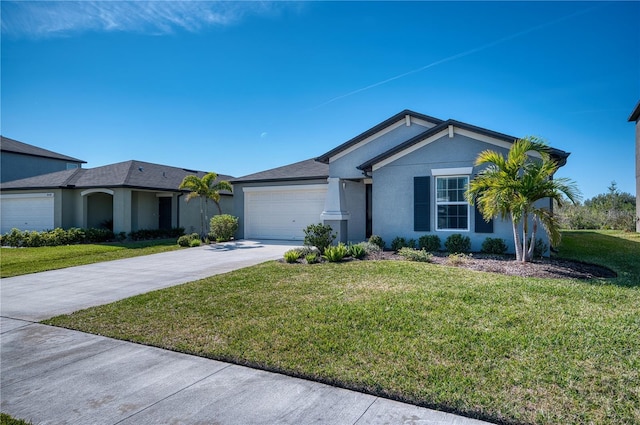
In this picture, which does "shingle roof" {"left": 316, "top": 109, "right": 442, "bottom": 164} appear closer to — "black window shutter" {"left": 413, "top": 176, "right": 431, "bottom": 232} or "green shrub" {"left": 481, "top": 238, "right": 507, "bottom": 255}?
"black window shutter" {"left": 413, "top": 176, "right": 431, "bottom": 232}

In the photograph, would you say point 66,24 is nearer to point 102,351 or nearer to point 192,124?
point 192,124

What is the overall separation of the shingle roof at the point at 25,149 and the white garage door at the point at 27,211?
7.34 metres

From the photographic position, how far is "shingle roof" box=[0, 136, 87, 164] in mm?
27641

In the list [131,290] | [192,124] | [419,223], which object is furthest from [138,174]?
[419,223]

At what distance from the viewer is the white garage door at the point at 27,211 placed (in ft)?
68.1

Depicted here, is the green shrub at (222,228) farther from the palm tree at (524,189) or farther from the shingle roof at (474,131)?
the palm tree at (524,189)

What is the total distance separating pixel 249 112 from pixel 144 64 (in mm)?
5458

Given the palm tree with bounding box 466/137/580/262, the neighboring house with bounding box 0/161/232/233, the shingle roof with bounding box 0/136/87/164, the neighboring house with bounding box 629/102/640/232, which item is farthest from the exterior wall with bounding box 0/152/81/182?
the neighboring house with bounding box 629/102/640/232

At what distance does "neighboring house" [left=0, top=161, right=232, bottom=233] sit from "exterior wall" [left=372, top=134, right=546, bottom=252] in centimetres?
1375

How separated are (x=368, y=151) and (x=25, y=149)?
29.8 meters

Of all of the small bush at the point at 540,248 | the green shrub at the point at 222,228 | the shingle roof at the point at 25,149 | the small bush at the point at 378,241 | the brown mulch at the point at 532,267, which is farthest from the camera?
the shingle roof at the point at 25,149

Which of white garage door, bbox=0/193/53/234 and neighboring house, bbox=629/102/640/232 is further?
neighboring house, bbox=629/102/640/232

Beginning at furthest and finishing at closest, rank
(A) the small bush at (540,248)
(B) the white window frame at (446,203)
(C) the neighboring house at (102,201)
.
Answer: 1. (C) the neighboring house at (102,201)
2. (B) the white window frame at (446,203)
3. (A) the small bush at (540,248)

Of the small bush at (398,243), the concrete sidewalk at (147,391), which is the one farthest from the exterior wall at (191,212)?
the concrete sidewalk at (147,391)
